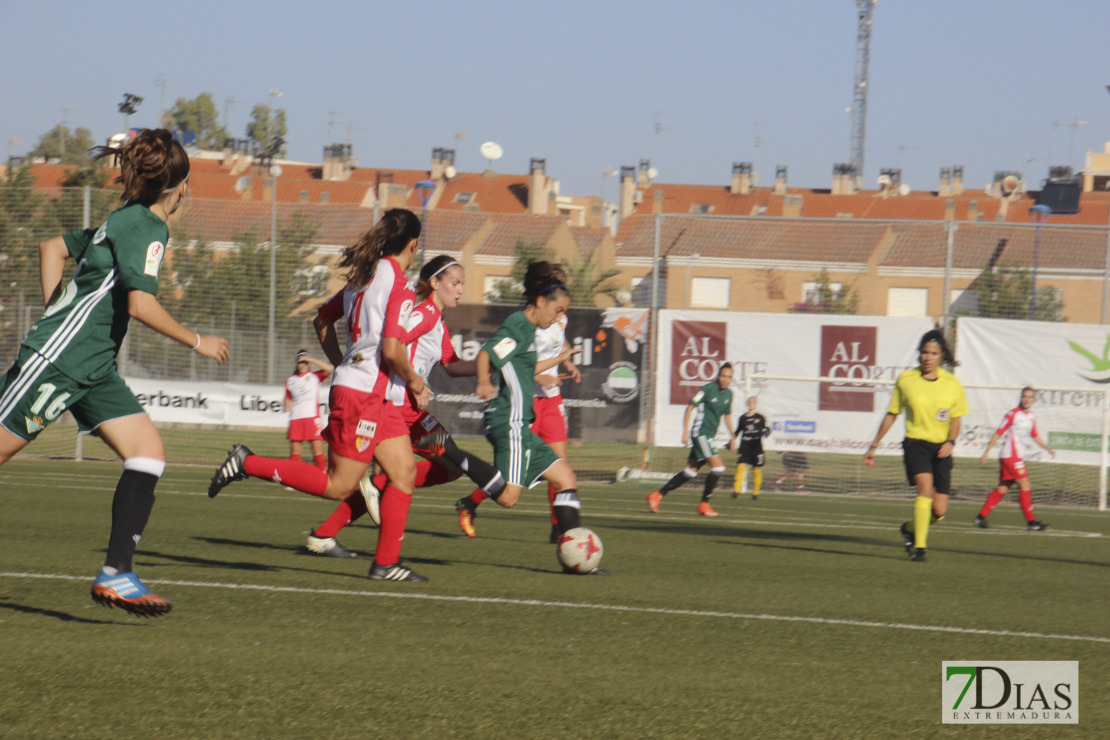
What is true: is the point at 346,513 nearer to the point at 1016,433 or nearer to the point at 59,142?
the point at 1016,433

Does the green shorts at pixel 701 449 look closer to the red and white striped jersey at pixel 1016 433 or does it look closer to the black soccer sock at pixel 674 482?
the black soccer sock at pixel 674 482

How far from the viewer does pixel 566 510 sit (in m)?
7.98

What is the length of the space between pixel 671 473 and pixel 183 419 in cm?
804

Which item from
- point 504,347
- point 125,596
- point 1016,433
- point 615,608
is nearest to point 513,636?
point 615,608

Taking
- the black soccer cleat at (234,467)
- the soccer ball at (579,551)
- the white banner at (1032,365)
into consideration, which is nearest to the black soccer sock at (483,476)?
the soccer ball at (579,551)

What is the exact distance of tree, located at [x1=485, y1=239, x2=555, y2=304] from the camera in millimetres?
23484

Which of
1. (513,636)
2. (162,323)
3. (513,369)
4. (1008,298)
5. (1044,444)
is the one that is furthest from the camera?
(1008,298)

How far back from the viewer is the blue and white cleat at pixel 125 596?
4.87m

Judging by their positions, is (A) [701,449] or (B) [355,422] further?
(A) [701,449]

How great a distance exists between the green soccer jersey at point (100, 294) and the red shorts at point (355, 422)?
1.80 meters

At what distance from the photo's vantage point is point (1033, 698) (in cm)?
447

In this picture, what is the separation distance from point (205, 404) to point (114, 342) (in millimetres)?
15254

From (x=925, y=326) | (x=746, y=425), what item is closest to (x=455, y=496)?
(x=746, y=425)

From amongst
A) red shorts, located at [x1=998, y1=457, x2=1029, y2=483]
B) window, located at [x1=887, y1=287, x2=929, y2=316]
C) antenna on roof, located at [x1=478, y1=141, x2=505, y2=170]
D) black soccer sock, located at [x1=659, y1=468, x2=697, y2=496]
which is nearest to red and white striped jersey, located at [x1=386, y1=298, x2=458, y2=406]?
black soccer sock, located at [x1=659, y1=468, x2=697, y2=496]
